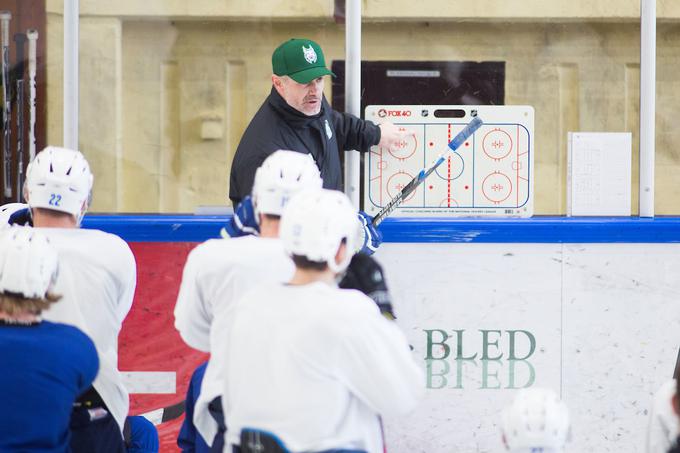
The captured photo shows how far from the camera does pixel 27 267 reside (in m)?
3.56

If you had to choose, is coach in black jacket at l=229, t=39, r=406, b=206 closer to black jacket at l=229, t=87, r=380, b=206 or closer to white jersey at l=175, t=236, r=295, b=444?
black jacket at l=229, t=87, r=380, b=206

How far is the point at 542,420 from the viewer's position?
3125 mm

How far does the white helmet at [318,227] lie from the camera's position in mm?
3215

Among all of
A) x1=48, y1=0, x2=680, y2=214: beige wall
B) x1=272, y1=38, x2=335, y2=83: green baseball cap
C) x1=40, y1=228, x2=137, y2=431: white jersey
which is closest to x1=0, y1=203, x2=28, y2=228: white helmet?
x1=40, y1=228, x2=137, y2=431: white jersey

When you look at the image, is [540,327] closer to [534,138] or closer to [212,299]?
[534,138]

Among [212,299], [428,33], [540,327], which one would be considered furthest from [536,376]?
[212,299]

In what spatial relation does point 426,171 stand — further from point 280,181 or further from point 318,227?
point 318,227

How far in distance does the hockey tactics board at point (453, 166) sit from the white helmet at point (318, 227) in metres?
2.28

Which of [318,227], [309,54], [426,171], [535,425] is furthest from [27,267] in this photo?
[426,171]

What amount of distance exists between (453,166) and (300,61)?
88 cm

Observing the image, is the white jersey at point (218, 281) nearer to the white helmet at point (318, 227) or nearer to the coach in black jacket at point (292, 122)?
the white helmet at point (318, 227)

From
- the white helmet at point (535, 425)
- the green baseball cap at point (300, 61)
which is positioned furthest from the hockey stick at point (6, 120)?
the white helmet at point (535, 425)

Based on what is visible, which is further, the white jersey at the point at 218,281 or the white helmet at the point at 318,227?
the white jersey at the point at 218,281

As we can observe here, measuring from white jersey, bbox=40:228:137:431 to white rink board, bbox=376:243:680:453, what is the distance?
1.51 m
